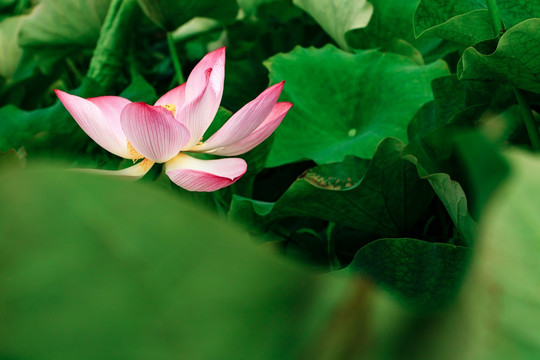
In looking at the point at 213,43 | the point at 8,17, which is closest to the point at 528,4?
the point at 213,43

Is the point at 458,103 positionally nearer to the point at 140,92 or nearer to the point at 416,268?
the point at 416,268

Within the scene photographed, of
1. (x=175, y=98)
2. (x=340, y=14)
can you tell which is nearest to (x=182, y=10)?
(x=340, y=14)

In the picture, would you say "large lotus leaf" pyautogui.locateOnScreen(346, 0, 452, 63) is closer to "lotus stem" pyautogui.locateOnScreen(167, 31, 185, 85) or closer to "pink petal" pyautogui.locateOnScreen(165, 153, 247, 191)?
"lotus stem" pyautogui.locateOnScreen(167, 31, 185, 85)

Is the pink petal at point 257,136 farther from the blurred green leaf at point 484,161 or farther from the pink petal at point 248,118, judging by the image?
the blurred green leaf at point 484,161

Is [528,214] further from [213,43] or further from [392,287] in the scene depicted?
[213,43]

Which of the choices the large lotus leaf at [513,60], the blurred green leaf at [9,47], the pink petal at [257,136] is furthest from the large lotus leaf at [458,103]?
the blurred green leaf at [9,47]

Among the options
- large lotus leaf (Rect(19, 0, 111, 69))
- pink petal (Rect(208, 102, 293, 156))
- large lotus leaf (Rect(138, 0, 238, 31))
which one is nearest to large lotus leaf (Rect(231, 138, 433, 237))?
pink petal (Rect(208, 102, 293, 156))
